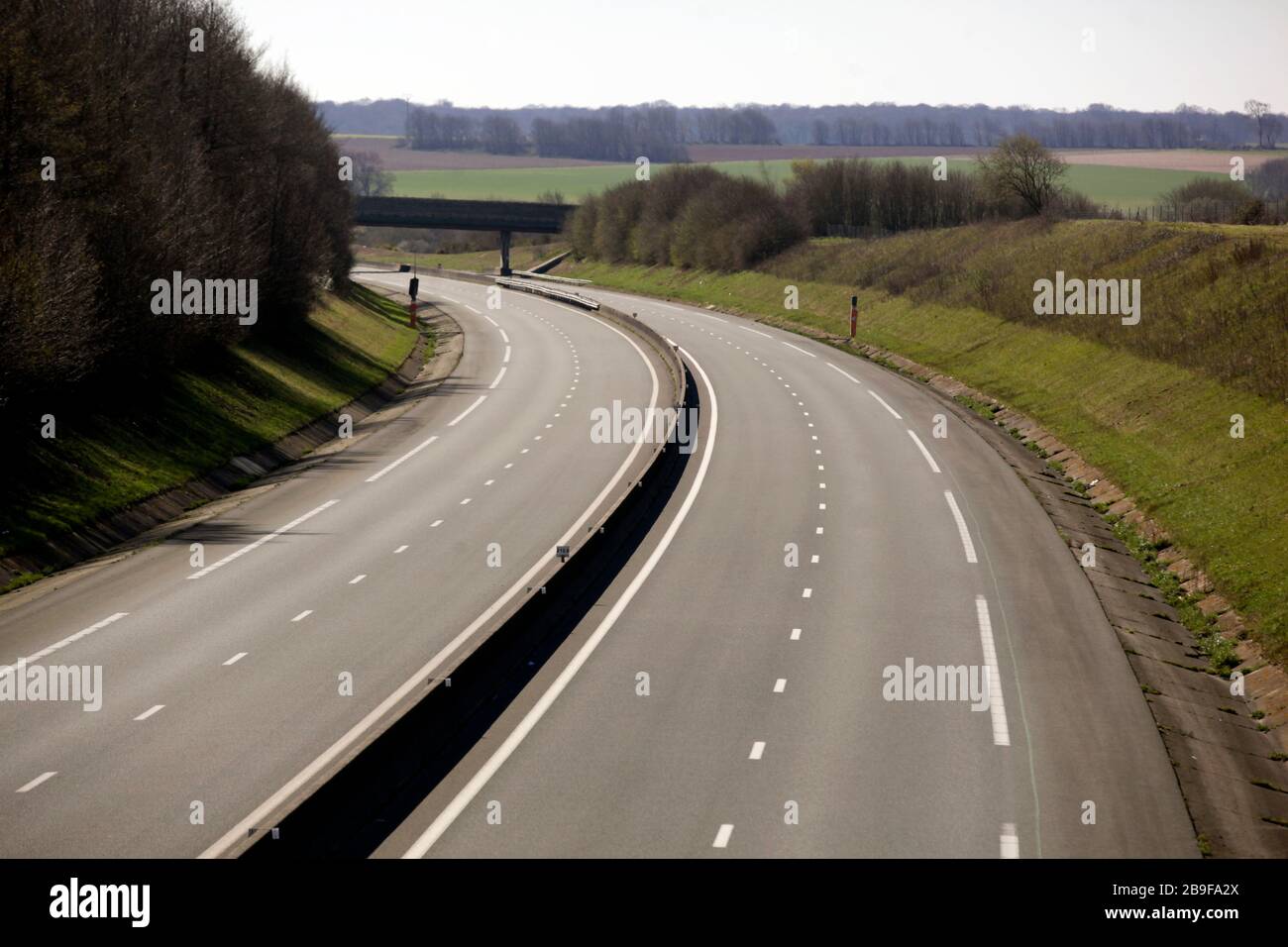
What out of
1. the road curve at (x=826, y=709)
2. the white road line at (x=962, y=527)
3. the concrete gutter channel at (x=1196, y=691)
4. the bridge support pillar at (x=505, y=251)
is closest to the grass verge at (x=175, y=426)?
the road curve at (x=826, y=709)

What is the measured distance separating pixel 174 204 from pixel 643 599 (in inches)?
886

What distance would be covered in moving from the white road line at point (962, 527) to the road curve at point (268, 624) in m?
7.73

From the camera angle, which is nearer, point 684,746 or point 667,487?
point 684,746

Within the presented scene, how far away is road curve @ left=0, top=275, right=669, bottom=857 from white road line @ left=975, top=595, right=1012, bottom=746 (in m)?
8.00

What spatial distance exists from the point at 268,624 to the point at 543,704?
597 centimetres

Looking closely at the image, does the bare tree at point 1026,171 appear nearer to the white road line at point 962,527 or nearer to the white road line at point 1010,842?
the white road line at point 962,527

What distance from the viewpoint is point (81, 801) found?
14820mm

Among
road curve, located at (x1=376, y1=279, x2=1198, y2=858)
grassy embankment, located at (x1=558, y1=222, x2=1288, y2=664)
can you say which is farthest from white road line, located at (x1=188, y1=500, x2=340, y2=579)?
grassy embankment, located at (x1=558, y1=222, x2=1288, y2=664)

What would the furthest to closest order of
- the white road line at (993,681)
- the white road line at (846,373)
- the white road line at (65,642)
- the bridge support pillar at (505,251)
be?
the bridge support pillar at (505,251)
the white road line at (846,373)
the white road line at (65,642)
the white road line at (993,681)

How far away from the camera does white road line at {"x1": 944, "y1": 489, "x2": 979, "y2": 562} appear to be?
27.5 m

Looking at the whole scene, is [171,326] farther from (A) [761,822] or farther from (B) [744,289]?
(B) [744,289]

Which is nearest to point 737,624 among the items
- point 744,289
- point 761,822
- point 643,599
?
point 643,599

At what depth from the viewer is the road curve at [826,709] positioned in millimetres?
14578
